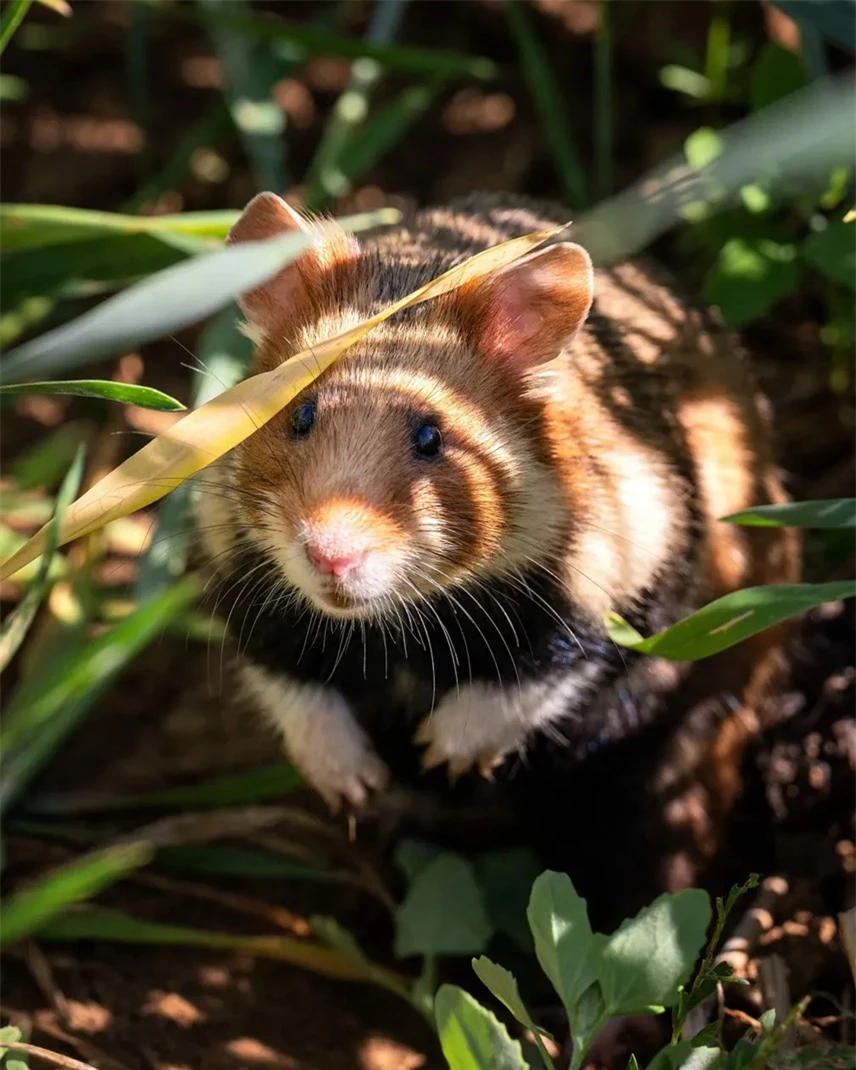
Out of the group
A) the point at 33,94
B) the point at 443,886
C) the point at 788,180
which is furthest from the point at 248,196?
the point at 443,886

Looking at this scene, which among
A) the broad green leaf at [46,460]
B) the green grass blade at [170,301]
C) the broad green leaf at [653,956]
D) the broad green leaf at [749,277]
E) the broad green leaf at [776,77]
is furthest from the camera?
the broad green leaf at [46,460]

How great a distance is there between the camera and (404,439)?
7.01ft

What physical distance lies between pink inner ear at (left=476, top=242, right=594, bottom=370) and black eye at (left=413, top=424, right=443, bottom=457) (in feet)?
0.67

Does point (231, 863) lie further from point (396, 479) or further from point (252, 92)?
point (252, 92)

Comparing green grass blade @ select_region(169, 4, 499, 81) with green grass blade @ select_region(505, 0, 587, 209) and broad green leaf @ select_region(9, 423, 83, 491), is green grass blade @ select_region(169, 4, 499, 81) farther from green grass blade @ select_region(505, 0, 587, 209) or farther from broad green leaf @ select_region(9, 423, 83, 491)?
broad green leaf @ select_region(9, 423, 83, 491)

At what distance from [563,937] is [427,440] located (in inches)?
30.3

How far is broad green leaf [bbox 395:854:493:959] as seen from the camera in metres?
2.77

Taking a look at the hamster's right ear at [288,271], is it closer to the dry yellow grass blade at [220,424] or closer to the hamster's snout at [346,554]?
the dry yellow grass blade at [220,424]

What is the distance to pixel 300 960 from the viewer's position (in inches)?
114

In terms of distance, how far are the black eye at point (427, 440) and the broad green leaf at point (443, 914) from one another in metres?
1.10

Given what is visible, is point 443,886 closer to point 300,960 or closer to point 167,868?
point 300,960

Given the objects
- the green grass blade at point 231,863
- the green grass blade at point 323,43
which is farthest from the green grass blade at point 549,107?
the green grass blade at point 231,863

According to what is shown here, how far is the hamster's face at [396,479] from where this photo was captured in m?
2.05

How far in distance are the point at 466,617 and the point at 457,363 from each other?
0.48 m
